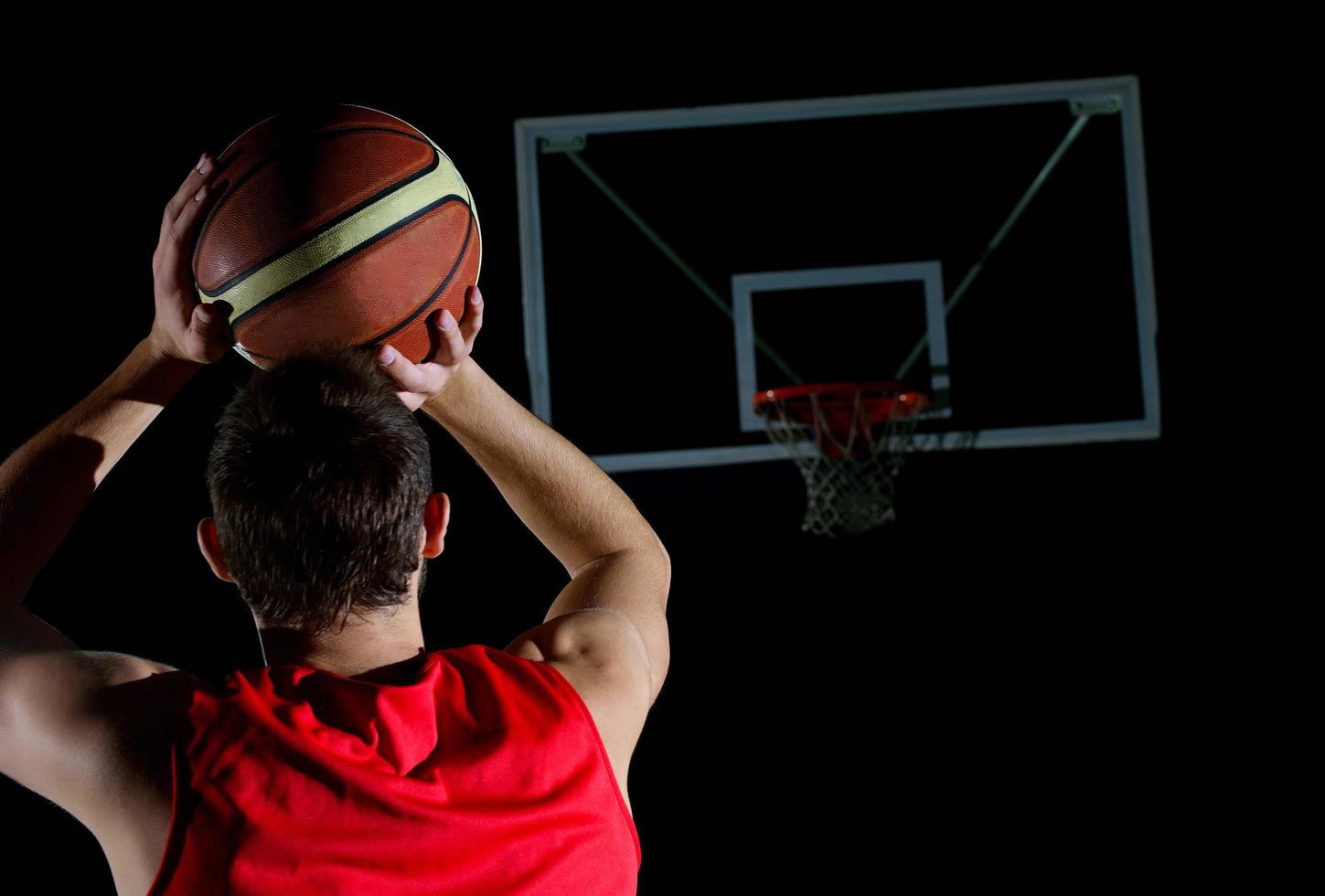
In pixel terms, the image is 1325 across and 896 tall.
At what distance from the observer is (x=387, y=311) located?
59.0 inches

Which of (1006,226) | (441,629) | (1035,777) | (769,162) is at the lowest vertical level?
(1035,777)

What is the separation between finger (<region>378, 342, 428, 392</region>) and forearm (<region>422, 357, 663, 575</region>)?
86 mm

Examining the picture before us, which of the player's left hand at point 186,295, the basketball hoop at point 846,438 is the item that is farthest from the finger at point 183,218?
the basketball hoop at point 846,438

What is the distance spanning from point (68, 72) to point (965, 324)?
3.27 m

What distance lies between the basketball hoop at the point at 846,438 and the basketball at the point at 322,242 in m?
2.13

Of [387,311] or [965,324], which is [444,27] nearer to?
[965,324]

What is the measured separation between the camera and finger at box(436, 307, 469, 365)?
1.47 metres

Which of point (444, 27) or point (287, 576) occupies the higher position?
point (444, 27)

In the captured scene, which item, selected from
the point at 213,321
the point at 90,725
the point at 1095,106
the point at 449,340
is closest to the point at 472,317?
the point at 449,340

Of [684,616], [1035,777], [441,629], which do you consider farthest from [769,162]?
[1035,777]

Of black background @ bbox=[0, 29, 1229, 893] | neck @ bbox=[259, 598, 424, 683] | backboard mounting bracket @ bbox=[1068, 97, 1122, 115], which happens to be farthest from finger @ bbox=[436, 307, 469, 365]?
backboard mounting bracket @ bbox=[1068, 97, 1122, 115]

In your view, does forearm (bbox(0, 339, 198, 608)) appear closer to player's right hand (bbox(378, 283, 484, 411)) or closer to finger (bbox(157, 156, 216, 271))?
finger (bbox(157, 156, 216, 271))

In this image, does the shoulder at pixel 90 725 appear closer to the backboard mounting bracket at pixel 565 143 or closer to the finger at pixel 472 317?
the finger at pixel 472 317

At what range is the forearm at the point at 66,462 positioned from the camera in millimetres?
1188
